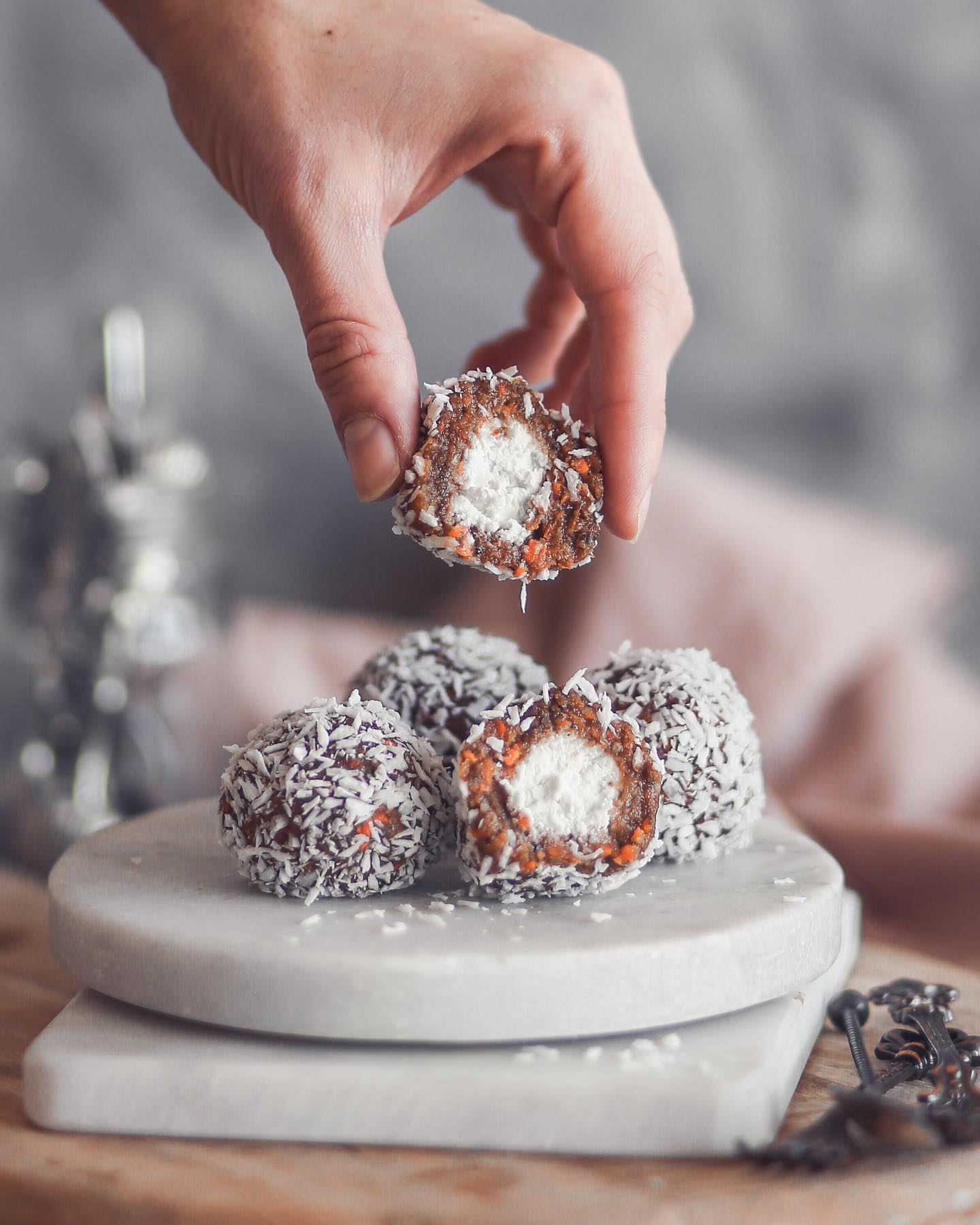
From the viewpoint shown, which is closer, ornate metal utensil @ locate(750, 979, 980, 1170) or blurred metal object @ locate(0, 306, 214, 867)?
ornate metal utensil @ locate(750, 979, 980, 1170)

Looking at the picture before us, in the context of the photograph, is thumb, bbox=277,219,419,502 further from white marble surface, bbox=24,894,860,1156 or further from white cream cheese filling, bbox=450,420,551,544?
white marble surface, bbox=24,894,860,1156

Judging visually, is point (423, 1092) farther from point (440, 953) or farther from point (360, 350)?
point (360, 350)

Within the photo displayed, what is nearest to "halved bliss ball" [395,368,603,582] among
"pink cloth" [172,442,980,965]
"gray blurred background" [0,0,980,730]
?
"pink cloth" [172,442,980,965]

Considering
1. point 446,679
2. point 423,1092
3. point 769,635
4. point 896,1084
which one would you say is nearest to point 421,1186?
point 423,1092

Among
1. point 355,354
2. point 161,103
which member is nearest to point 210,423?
point 161,103

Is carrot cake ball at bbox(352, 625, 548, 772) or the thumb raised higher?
the thumb

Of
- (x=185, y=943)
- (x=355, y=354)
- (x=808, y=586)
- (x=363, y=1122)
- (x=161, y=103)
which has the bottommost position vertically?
(x=363, y=1122)

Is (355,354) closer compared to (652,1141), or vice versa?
(652,1141)

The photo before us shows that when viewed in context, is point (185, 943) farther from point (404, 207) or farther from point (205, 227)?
point (205, 227)
